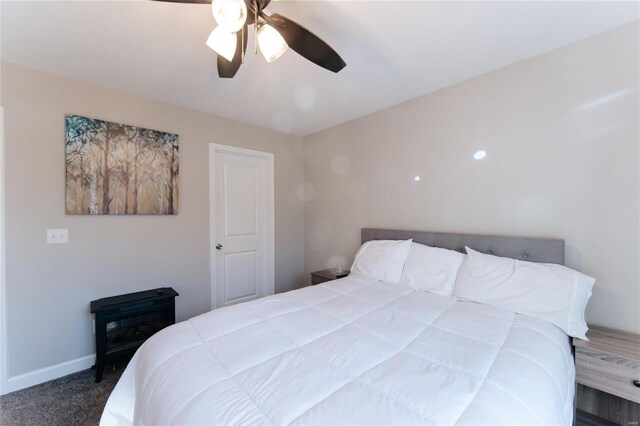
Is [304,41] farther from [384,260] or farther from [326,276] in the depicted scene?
[326,276]

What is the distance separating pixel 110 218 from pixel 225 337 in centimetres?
186

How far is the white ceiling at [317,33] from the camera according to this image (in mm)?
1497

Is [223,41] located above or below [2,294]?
above

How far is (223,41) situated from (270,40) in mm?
226

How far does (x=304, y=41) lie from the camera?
4.46 ft

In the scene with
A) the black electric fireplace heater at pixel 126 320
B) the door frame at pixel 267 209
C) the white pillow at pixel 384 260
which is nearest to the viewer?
the black electric fireplace heater at pixel 126 320

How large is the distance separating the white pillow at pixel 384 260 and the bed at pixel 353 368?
1.80 feet

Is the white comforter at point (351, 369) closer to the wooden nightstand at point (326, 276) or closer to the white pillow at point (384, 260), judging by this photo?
the white pillow at point (384, 260)

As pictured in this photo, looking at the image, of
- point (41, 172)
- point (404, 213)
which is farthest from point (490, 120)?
point (41, 172)

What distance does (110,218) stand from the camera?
2396 millimetres

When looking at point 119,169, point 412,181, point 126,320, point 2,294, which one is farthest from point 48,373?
point 412,181

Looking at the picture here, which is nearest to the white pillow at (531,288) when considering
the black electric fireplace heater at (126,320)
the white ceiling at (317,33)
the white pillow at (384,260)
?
the white pillow at (384,260)

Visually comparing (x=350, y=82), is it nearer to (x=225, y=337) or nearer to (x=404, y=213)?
(x=404, y=213)

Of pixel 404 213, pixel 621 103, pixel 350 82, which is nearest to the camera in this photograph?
pixel 621 103
